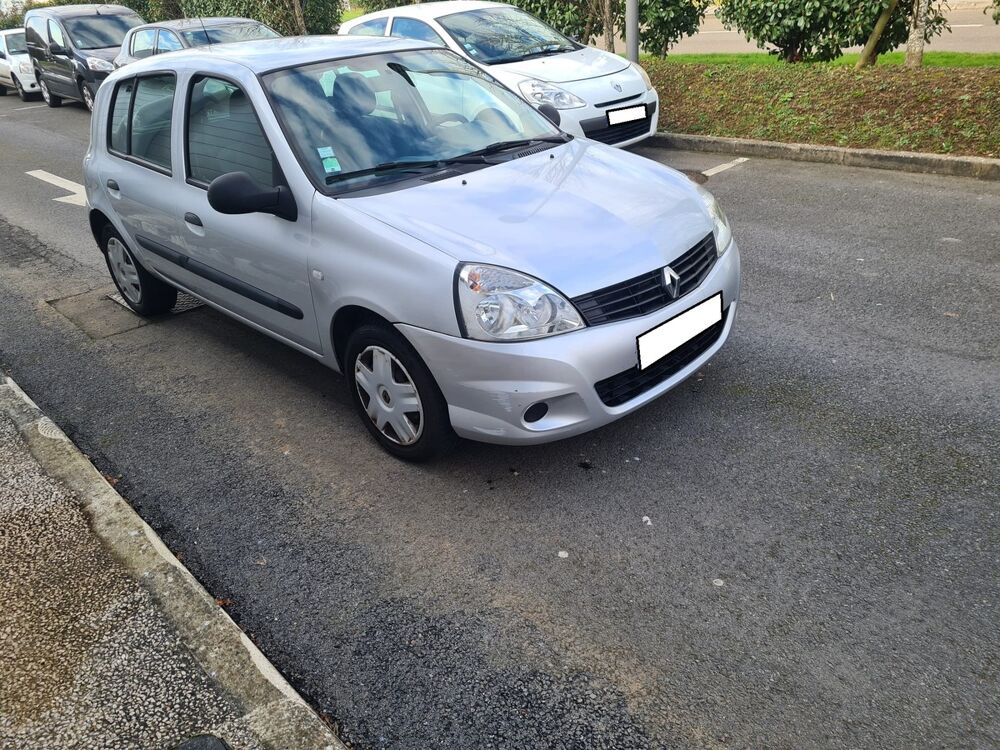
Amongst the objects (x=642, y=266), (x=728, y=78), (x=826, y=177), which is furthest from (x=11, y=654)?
(x=728, y=78)

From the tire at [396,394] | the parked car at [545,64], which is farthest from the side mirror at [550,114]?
the parked car at [545,64]

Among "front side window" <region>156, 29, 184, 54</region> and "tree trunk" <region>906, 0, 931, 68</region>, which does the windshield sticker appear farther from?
"front side window" <region>156, 29, 184, 54</region>

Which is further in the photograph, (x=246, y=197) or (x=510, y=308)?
(x=246, y=197)

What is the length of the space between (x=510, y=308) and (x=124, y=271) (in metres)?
3.72

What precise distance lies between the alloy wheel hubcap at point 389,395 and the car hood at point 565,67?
5504 mm

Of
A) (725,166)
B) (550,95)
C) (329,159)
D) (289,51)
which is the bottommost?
(725,166)

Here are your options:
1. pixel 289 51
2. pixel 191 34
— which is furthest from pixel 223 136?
pixel 191 34

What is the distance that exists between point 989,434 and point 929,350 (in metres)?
0.86

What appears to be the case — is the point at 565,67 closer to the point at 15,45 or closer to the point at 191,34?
the point at 191,34

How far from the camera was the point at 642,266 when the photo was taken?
3412mm

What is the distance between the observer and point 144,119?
A: 5.02m

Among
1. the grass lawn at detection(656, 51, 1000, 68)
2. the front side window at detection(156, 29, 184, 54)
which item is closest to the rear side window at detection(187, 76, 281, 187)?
the grass lawn at detection(656, 51, 1000, 68)

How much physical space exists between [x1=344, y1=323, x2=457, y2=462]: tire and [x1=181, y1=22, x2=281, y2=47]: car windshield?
33.5 feet

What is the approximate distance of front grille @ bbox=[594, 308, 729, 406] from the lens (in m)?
3.39
